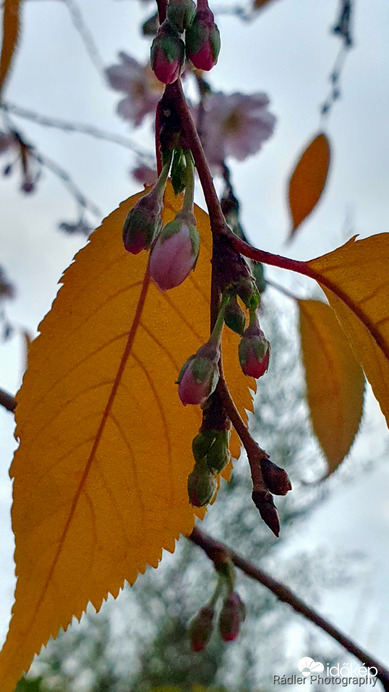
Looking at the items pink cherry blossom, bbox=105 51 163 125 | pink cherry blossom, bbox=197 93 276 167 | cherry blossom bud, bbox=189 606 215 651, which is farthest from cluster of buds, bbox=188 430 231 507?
pink cherry blossom, bbox=105 51 163 125

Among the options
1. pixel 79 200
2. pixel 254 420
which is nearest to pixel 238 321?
pixel 79 200

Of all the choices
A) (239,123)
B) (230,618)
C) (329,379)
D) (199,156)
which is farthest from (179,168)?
(239,123)

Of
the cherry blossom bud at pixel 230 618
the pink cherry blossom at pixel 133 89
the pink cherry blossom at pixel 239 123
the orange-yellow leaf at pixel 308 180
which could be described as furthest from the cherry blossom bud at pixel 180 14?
the pink cherry blossom at pixel 133 89

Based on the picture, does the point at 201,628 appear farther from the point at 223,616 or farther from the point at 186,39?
the point at 186,39

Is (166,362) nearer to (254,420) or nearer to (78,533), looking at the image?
(78,533)

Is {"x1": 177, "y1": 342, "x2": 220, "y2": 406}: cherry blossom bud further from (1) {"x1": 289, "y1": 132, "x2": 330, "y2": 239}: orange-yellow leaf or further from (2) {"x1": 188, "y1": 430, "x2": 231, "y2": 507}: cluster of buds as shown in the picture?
(1) {"x1": 289, "y1": 132, "x2": 330, "y2": 239}: orange-yellow leaf
